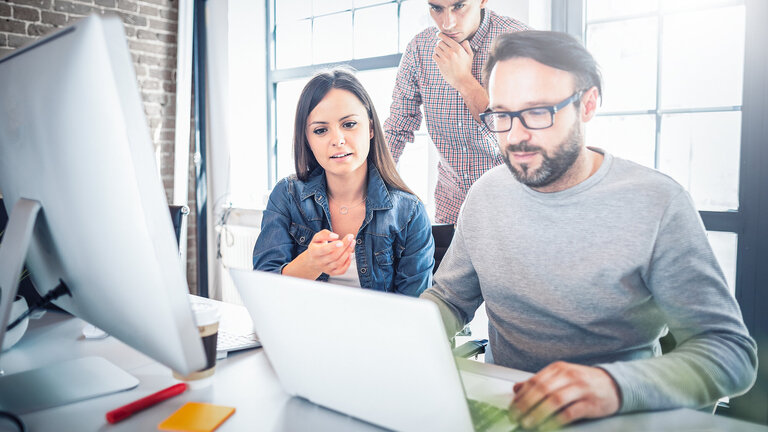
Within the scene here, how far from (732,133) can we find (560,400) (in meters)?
1.82

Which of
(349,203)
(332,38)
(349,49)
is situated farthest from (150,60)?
(349,203)

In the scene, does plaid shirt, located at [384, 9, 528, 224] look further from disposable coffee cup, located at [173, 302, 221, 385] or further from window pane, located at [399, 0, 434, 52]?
disposable coffee cup, located at [173, 302, 221, 385]

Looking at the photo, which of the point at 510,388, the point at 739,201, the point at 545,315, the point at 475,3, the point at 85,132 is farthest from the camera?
the point at 475,3

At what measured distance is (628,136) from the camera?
2350mm

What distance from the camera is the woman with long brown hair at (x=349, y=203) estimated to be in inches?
63.2

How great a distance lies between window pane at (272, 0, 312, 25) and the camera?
11.1 ft

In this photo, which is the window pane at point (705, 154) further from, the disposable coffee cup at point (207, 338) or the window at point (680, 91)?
the disposable coffee cup at point (207, 338)

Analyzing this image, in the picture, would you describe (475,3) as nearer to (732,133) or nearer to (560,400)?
(732,133)

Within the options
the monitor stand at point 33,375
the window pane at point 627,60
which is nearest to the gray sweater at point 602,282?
the monitor stand at point 33,375

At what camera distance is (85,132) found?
0.57 m

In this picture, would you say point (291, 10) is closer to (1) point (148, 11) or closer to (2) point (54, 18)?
(1) point (148, 11)

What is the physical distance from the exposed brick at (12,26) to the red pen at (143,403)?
2.80m

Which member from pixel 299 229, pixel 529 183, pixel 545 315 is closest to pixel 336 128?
pixel 299 229

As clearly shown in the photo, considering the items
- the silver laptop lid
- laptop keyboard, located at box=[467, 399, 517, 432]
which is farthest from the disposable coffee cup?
laptop keyboard, located at box=[467, 399, 517, 432]
